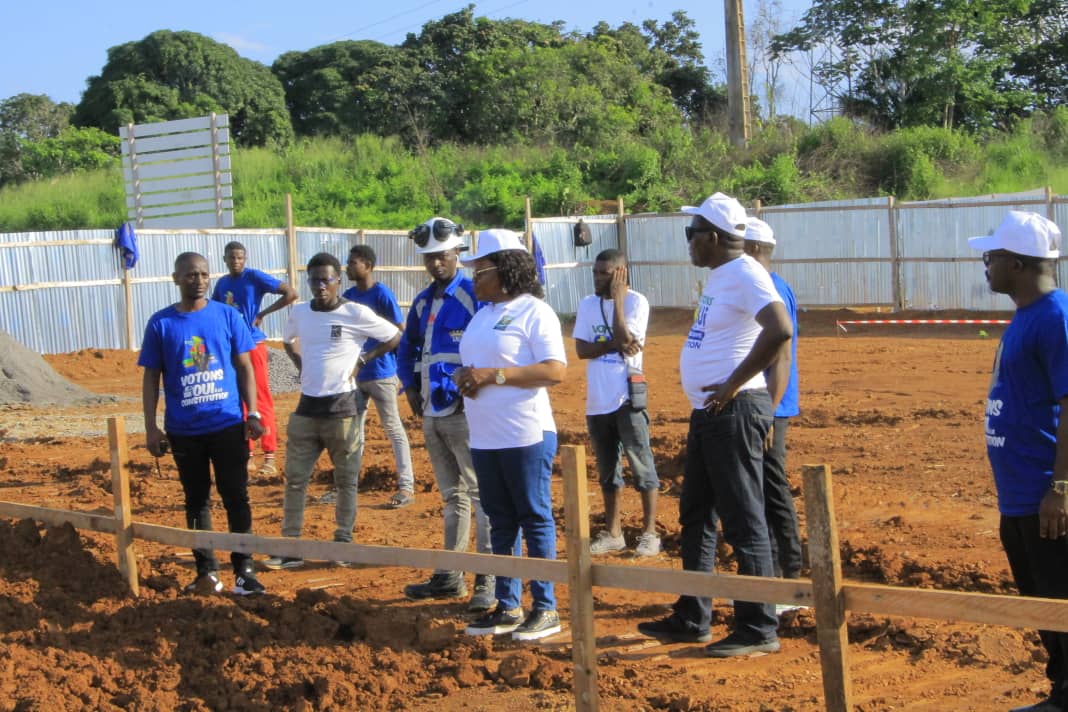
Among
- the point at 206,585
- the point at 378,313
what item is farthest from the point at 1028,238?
the point at 378,313

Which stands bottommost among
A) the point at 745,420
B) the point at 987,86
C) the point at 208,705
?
the point at 208,705

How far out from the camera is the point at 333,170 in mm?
34281

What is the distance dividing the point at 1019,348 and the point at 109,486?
25.7 ft

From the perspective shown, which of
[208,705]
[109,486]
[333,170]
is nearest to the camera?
[208,705]

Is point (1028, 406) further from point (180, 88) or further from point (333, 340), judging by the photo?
point (180, 88)

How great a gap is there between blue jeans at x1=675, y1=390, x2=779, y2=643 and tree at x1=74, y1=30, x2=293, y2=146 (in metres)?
36.4

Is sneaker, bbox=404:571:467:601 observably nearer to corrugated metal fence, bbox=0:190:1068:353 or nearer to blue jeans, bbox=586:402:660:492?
blue jeans, bbox=586:402:660:492

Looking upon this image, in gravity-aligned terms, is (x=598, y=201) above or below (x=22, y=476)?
above

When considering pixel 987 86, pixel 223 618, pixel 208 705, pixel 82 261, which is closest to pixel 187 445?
pixel 223 618

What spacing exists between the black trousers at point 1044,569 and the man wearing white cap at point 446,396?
2.67 meters

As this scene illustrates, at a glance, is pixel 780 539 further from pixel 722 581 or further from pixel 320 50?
pixel 320 50

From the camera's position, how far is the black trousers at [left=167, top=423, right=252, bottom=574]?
619cm

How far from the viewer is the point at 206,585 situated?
20.4 feet

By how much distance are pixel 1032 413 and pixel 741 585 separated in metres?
1.17
